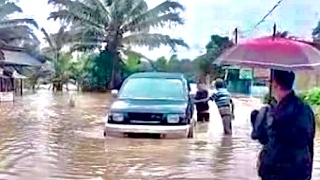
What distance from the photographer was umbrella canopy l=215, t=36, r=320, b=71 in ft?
17.0

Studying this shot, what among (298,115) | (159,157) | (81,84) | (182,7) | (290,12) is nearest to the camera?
(298,115)

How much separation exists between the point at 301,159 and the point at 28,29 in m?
40.0

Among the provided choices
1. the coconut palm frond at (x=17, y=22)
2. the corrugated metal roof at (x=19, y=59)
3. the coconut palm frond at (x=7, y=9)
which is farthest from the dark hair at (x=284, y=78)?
the corrugated metal roof at (x=19, y=59)

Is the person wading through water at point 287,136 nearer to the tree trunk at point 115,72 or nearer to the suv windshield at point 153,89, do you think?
the suv windshield at point 153,89

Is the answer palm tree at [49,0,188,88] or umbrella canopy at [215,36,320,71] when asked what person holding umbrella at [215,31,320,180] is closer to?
umbrella canopy at [215,36,320,71]

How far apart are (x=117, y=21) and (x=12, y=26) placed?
728cm

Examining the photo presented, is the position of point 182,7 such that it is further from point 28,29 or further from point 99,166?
point 99,166

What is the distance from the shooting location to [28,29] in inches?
1702

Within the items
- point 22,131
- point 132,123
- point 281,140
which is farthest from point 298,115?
point 22,131

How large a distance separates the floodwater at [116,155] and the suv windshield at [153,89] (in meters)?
1.13

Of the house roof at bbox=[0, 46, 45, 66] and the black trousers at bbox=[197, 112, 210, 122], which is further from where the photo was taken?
the house roof at bbox=[0, 46, 45, 66]

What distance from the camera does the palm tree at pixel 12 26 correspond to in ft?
134

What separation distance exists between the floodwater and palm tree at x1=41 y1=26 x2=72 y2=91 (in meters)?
25.7

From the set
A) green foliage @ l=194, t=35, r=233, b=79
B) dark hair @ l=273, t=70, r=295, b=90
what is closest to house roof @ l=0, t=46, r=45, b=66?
green foliage @ l=194, t=35, r=233, b=79
